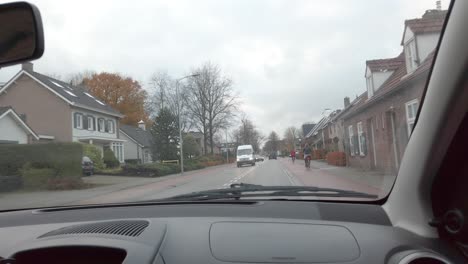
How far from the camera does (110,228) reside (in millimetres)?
2436

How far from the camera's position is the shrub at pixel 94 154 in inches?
225

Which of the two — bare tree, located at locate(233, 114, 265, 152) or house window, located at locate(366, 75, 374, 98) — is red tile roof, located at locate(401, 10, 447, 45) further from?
bare tree, located at locate(233, 114, 265, 152)

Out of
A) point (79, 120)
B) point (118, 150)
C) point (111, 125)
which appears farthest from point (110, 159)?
point (118, 150)

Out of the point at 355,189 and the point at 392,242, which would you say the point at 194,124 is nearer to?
the point at 355,189

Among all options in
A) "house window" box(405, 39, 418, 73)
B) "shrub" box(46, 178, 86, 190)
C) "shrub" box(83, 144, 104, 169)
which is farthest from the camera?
"shrub" box(83, 144, 104, 169)

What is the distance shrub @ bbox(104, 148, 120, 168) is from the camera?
7211 millimetres

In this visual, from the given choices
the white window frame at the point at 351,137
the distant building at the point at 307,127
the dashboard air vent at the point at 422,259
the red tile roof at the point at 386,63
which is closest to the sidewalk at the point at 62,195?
the distant building at the point at 307,127

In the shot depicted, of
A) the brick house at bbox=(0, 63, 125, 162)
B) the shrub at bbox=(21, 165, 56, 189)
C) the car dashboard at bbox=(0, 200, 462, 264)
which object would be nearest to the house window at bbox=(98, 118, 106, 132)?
the brick house at bbox=(0, 63, 125, 162)

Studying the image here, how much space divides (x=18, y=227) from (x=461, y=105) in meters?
2.77

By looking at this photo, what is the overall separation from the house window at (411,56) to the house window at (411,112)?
0.26 m

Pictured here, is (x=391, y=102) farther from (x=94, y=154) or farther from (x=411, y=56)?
(x=94, y=154)

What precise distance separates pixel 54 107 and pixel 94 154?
54.2 inches

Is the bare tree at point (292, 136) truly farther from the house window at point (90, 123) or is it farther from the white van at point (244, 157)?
the white van at point (244, 157)

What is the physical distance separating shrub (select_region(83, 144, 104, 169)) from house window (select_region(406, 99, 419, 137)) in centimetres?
407
